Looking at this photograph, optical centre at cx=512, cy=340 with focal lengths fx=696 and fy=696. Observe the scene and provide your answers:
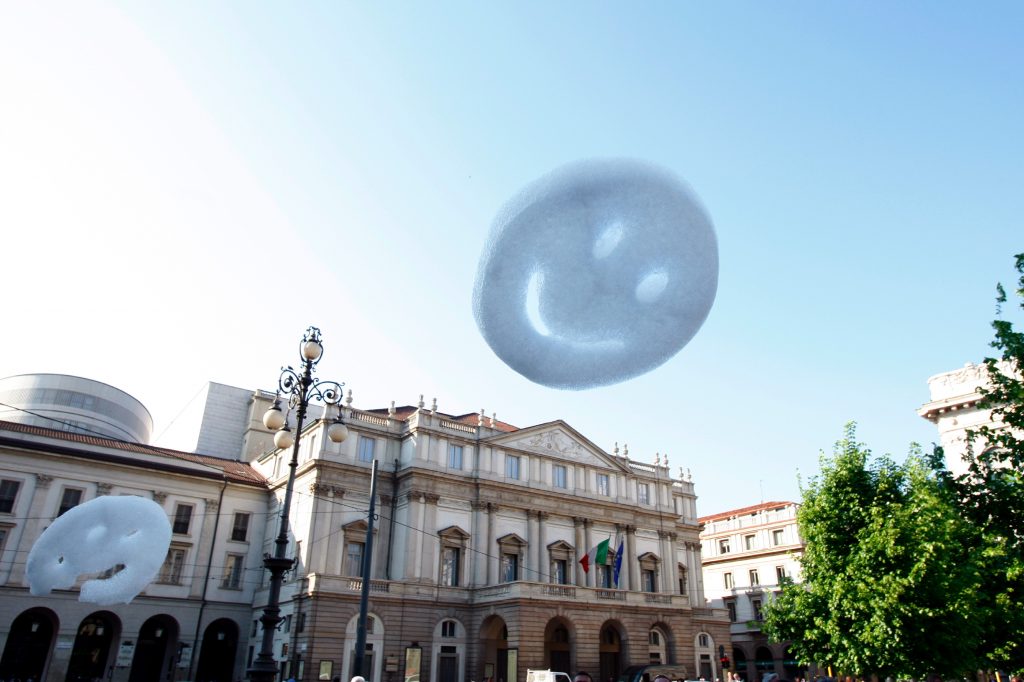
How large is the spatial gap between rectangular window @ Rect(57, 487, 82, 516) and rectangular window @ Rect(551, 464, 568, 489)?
32.2 metres

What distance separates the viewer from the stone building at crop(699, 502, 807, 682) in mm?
66125

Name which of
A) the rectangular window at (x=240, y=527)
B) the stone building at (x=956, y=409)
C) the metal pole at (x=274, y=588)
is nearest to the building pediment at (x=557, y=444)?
the rectangular window at (x=240, y=527)

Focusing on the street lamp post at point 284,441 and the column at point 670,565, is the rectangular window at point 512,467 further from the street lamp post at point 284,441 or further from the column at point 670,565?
the street lamp post at point 284,441

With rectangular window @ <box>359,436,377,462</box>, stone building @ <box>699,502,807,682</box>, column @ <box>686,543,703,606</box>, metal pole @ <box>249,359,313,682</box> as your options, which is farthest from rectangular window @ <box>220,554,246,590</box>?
stone building @ <box>699,502,807,682</box>

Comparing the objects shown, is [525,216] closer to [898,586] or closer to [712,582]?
[898,586]

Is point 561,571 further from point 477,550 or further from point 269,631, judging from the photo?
point 269,631

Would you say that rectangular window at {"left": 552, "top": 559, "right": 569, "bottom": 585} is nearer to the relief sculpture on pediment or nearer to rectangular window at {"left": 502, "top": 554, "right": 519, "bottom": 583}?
rectangular window at {"left": 502, "top": 554, "right": 519, "bottom": 583}

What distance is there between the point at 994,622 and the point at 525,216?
2739cm

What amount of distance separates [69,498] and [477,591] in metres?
27.0

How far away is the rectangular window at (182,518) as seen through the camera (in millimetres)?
47688

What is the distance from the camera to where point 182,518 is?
4803 cm

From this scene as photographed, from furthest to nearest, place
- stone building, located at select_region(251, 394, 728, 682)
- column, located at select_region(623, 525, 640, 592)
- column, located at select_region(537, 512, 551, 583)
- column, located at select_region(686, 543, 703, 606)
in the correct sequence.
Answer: column, located at select_region(686, 543, 703, 606)
column, located at select_region(623, 525, 640, 592)
column, located at select_region(537, 512, 551, 583)
stone building, located at select_region(251, 394, 728, 682)

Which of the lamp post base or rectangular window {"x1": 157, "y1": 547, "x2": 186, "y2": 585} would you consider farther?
rectangular window {"x1": 157, "y1": 547, "x2": 186, "y2": 585}

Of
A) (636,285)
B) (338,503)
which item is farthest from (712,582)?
(636,285)
